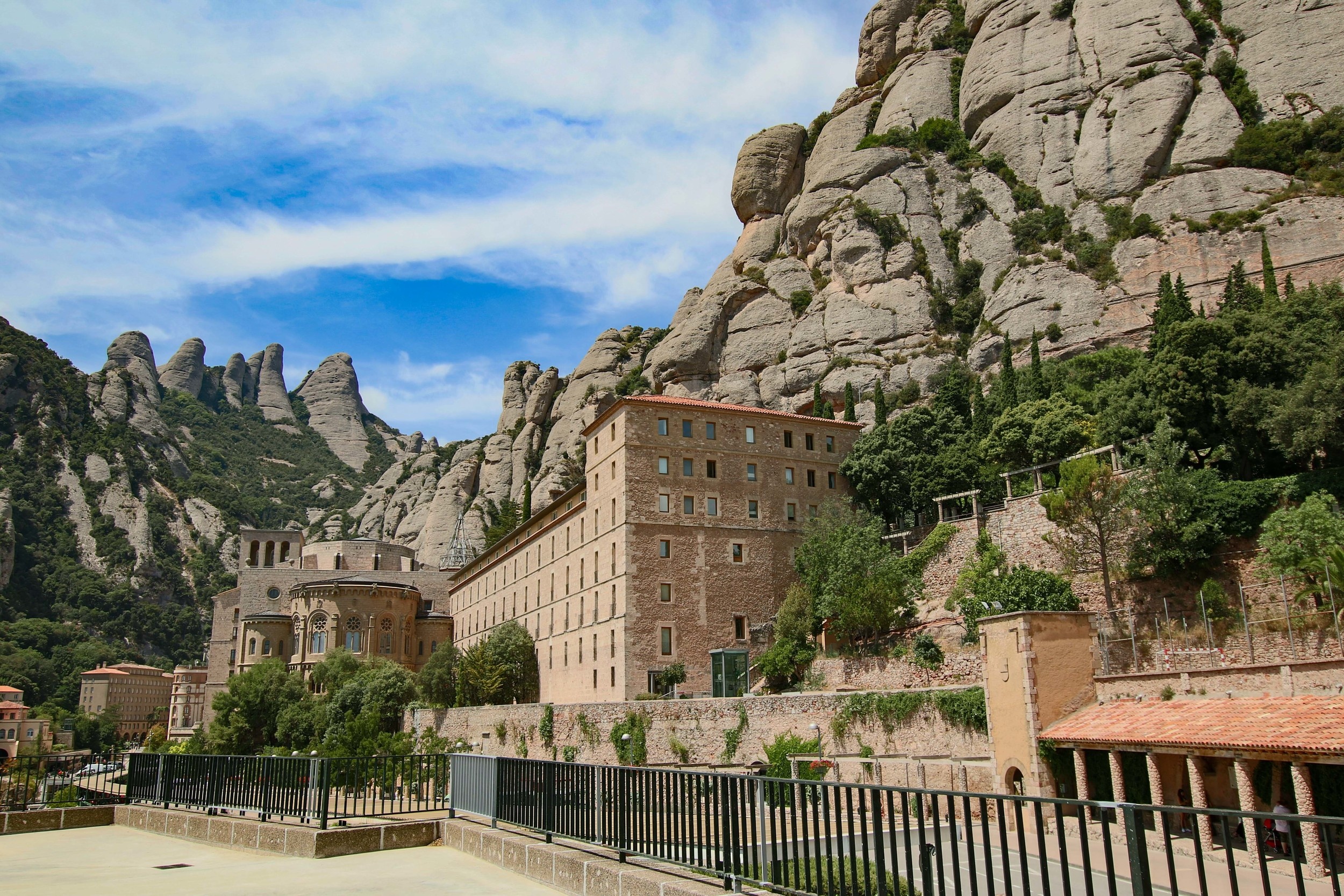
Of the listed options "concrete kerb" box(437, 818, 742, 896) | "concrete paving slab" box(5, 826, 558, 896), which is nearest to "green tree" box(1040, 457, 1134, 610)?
"concrete kerb" box(437, 818, 742, 896)

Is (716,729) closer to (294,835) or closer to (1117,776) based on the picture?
(1117,776)

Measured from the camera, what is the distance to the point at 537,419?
114000 mm

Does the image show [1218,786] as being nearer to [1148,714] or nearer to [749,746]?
[1148,714]

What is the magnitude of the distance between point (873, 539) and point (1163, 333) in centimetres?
1633

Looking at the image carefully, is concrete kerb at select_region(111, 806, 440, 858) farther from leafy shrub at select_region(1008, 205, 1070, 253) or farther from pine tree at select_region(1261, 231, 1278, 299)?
leafy shrub at select_region(1008, 205, 1070, 253)

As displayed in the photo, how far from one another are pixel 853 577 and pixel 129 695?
382ft

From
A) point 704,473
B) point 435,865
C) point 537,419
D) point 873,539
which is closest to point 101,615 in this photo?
point 537,419

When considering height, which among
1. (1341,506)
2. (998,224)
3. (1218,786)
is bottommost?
(1218,786)

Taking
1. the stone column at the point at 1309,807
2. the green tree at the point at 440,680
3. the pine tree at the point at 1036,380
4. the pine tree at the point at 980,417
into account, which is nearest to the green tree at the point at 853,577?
the pine tree at the point at 980,417

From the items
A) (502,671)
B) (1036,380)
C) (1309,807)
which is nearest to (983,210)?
(1036,380)

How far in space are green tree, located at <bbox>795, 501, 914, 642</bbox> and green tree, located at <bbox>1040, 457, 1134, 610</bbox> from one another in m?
7.43

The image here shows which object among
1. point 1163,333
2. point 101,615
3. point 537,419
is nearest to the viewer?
point 1163,333

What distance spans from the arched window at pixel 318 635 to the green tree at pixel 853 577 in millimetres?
47689

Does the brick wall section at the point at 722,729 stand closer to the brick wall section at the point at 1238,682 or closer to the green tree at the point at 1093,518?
the brick wall section at the point at 1238,682
